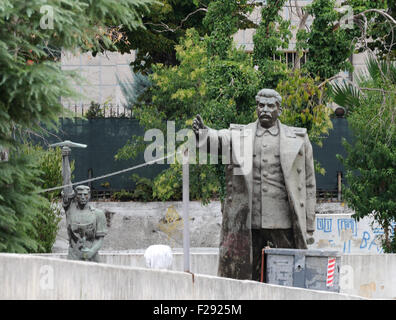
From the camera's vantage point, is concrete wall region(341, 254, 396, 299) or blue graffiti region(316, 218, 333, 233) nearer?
concrete wall region(341, 254, 396, 299)

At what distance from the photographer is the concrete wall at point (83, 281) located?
7.46m

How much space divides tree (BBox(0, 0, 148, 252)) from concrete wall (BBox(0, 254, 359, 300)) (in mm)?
1229

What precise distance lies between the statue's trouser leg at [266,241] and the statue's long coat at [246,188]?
3.7 inches

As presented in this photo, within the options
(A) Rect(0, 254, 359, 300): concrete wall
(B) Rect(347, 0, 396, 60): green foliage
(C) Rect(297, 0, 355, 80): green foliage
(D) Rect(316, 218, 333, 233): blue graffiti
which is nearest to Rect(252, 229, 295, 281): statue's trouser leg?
(A) Rect(0, 254, 359, 300): concrete wall

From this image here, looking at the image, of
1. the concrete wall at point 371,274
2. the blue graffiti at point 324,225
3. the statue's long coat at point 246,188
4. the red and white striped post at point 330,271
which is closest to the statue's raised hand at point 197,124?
the statue's long coat at point 246,188

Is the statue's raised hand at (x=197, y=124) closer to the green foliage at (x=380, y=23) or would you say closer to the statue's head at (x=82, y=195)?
the statue's head at (x=82, y=195)

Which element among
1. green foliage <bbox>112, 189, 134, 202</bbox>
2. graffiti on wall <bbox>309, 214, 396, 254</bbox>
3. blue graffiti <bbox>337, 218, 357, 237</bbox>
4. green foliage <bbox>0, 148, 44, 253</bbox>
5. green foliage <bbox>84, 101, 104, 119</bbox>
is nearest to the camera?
green foliage <bbox>0, 148, 44, 253</bbox>

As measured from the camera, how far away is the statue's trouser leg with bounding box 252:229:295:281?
9.95 metres

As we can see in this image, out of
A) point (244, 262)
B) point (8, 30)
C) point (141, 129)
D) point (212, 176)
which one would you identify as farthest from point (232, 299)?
point (141, 129)

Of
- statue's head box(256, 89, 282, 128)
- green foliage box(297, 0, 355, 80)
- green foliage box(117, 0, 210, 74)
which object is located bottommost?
statue's head box(256, 89, 282, 128)

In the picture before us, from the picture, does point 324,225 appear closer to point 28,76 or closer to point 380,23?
point 380,23

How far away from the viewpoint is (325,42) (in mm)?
15539

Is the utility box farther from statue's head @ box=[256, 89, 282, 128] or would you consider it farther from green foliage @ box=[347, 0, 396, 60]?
green foliage @ box=[347, 0, 396, 60]

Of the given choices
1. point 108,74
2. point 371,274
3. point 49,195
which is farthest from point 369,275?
point 108,74
